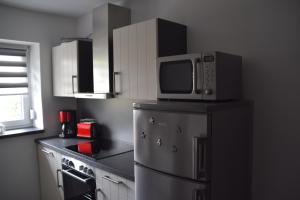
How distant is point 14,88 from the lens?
2.88m

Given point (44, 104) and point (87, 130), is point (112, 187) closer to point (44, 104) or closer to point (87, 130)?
point (87, 130)

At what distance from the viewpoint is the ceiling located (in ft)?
8.16

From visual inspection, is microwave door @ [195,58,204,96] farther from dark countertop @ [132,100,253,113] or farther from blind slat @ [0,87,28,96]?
blind slat @ [0,87,28,96]

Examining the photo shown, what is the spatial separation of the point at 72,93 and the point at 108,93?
67 cm

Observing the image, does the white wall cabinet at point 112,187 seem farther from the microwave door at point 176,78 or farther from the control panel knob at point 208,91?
the control panel knob at point 208,91

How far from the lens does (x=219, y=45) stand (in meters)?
1.74

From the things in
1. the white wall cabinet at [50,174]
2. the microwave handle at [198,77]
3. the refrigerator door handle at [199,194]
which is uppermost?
the microwave handle at [198,77]

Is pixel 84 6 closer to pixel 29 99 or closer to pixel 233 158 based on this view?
pixel 29 99

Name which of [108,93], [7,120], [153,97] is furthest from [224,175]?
[7,120]

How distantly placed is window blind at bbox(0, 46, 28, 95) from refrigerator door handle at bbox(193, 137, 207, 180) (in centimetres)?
253

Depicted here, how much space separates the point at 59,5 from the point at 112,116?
54.4 inches

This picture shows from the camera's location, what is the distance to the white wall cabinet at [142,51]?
1.73 metres

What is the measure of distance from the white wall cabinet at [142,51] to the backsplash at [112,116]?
19.3 inches

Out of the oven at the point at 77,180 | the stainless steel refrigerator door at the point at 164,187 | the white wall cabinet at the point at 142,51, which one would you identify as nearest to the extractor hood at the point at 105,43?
the white wall cabinet at the point at 142,51
